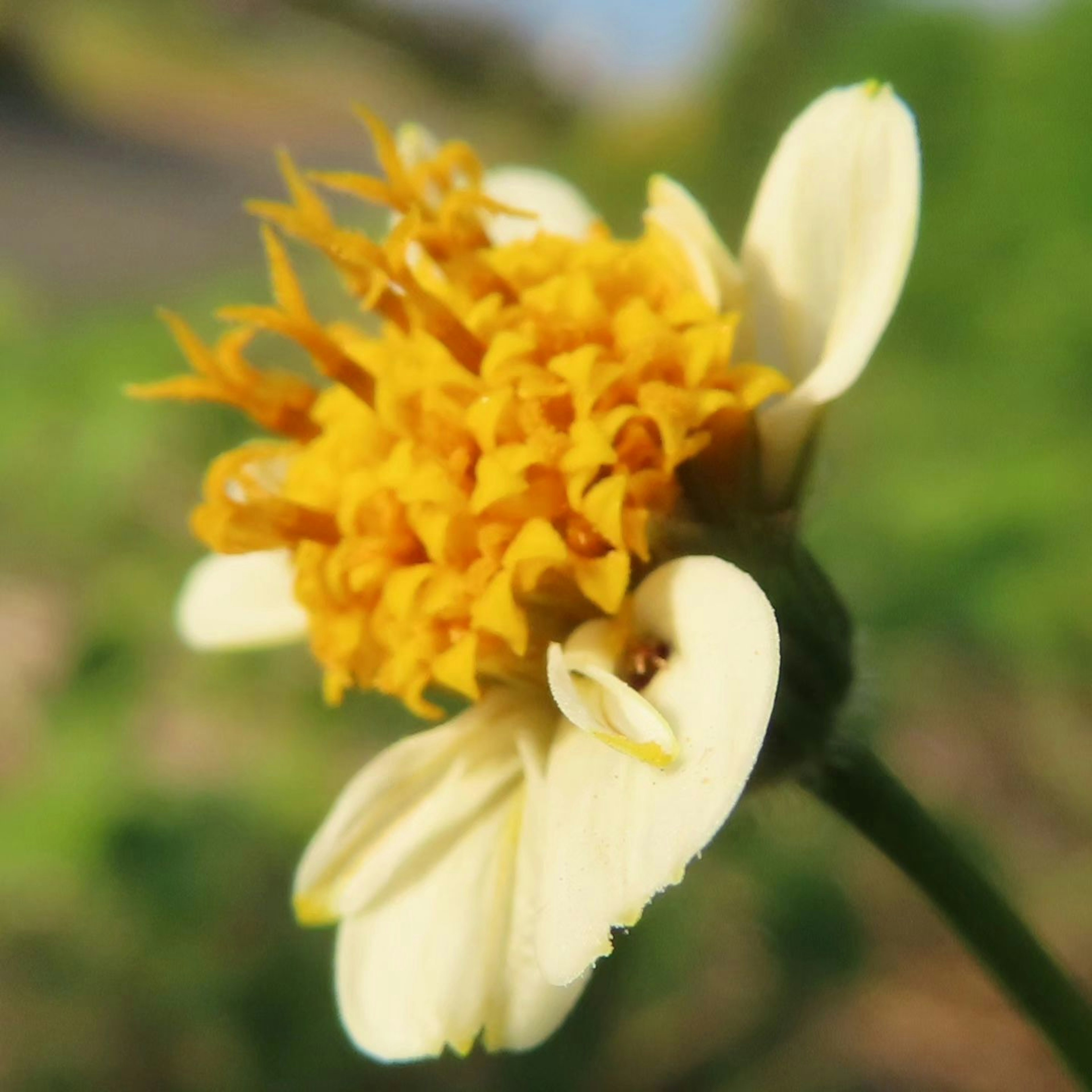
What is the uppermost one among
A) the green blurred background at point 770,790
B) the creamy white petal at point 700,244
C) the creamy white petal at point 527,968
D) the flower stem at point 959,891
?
the creamy white petal at point 700,244

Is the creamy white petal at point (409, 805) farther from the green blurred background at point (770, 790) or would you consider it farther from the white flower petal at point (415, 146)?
the white flower petal at point (415, 146)

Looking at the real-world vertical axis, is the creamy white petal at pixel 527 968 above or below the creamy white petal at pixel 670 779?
below

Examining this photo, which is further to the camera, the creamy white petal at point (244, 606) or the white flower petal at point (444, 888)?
the creamy white petal at point (244, 606)

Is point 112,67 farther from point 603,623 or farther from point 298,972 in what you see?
point 603,623

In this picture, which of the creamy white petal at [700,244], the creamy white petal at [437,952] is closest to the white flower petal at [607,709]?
the creamy white petal at [437,952]

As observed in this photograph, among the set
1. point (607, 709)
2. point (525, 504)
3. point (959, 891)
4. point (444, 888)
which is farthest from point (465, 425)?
point (959, 891)

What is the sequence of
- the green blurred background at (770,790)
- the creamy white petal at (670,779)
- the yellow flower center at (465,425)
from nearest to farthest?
the creamy white petal at (670,779) < the yellow flower center at (465,425) < the green blurred background at (770,790)

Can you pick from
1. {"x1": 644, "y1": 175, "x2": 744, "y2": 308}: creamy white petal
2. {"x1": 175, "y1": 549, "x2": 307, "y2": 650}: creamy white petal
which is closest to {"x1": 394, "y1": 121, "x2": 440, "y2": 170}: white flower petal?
{"x1": 644, "y1": 175, "x2": 744, "y2": 308}: creamy white petal
